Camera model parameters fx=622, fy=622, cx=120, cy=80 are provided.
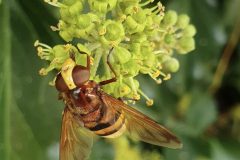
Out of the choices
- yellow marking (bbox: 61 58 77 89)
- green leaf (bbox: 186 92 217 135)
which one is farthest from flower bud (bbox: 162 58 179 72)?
green leaf (bbox: 186 92 217 135)

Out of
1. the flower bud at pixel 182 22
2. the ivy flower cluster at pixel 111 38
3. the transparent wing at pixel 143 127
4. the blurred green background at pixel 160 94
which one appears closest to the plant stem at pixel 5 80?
the blurred green background at pixel 160 94

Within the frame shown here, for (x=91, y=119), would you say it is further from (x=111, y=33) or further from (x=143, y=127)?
(x=111, y=33)

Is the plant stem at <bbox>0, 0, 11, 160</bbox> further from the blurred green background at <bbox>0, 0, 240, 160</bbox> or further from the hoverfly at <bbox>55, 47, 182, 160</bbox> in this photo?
the hoverfly at <bbox>55, 47, 182, 160</bbox>

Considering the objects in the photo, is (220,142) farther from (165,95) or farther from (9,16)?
(9,16)

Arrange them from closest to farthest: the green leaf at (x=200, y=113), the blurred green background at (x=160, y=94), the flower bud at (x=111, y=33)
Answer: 1. the flower bud at (x=111, y=33)
2. the blurred green background at (x=160, y=94)
3. the green leaf at (x=200, y=113)

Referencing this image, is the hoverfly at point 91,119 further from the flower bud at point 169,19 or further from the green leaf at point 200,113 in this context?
the green leaf at point 200,113

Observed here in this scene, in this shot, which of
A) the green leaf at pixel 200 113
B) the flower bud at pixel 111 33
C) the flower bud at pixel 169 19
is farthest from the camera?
the green leaf at pixel 200 113
